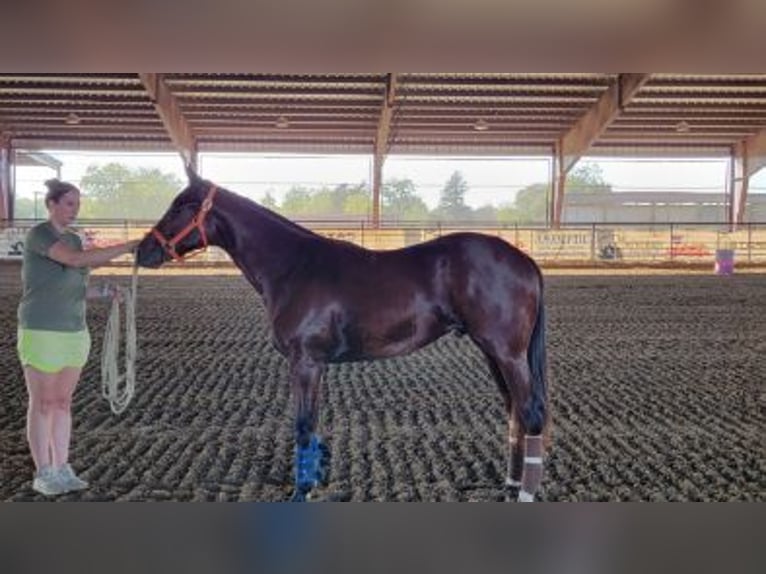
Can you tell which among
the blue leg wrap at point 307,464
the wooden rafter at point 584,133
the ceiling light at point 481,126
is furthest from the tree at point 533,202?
the blue leg wrap at point 307,464

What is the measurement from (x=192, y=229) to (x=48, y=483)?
0.74 metres

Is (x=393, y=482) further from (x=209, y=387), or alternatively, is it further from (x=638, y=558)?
(x=638, y=558)

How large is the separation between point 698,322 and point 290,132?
578cm

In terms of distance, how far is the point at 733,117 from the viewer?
691 cm

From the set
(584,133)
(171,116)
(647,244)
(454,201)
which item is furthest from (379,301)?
(647,244)

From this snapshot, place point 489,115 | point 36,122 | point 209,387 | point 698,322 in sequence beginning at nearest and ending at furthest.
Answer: point 36,122 < point 209,387 < point 489,115 < point 698,322

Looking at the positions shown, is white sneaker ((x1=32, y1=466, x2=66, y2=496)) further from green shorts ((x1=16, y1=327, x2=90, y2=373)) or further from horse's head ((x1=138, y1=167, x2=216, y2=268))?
horse's head ((x1=138, y1=167, x2=216, y2=268))

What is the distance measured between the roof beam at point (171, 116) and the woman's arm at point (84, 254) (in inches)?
11.8

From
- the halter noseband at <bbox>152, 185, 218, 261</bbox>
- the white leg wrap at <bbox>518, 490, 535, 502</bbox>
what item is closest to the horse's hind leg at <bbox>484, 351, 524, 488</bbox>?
the white leg wrap at <bbox>518, 490, 535, 502</bbox>

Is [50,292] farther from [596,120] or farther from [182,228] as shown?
[596,120]

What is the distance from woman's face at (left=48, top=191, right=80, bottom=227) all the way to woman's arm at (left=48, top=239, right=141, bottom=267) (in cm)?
5

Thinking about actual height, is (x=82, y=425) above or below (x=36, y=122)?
below

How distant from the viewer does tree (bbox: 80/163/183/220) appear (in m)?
1.82
